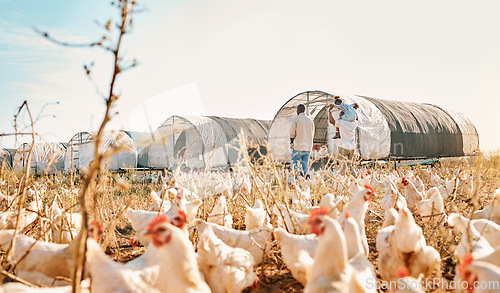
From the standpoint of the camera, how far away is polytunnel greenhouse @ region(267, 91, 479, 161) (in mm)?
13852

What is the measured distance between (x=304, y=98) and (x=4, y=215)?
13.3 metres

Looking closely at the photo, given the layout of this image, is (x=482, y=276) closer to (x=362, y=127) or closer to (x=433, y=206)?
(x=433, y=206)

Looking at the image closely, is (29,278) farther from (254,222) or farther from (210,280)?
(254,222)

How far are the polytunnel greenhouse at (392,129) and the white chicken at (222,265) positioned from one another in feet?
33.3

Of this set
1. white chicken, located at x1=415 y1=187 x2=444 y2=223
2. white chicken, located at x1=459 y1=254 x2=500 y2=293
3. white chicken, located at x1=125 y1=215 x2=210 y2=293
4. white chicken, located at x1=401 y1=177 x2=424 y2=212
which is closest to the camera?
white chicken, located at x1=459 y1=254 x2=500 y2=293

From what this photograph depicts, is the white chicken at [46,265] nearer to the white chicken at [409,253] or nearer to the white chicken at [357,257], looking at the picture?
the white chicken at [357,257]

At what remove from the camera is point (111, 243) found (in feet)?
12.5

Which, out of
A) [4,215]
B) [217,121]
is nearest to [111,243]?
[4,215]

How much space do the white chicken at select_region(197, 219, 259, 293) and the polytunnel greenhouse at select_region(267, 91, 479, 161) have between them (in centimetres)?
1015

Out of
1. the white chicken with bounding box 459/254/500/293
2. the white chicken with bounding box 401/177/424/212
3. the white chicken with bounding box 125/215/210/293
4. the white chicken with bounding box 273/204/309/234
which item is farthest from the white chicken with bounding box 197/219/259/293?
the white chicken with bounding box 401/177/424/212

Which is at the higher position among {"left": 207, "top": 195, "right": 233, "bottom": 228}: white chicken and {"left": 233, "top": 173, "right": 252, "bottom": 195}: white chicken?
{"left": 207, "top": 195, "right": 233, "bottom": 228}: white chicken

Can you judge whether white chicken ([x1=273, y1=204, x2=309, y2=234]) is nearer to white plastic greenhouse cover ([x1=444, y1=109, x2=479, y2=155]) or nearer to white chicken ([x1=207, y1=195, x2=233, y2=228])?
white chicken ([x1=207, y1=195, x2=233, y2=228])

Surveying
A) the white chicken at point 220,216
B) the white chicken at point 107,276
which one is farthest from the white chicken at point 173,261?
the white chicken at point 220,216

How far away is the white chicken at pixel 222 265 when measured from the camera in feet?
7.57
